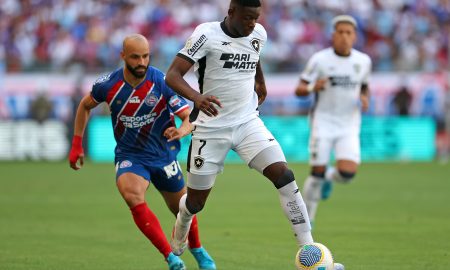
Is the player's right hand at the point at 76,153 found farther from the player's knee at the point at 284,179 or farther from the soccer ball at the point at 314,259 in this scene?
the soccer ball at the point at 314,259

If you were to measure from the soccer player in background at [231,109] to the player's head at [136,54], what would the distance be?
2.59 feet

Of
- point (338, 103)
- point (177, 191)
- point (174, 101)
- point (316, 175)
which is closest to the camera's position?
point (174, 101)

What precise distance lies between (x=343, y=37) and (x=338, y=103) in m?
1.04

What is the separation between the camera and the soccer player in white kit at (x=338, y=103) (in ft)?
47.6

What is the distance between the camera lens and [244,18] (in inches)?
344

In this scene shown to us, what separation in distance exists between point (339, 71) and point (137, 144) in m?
5.57

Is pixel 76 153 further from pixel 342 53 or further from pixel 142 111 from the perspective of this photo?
pixel 342 53

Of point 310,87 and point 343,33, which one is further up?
point 343,33

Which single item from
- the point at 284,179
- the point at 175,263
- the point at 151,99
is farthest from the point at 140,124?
the point at 284,179

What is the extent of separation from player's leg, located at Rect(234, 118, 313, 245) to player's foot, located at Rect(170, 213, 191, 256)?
1.03 m

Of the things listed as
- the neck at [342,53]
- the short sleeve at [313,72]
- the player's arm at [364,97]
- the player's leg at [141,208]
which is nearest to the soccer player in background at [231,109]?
the player's leg at [141,208]

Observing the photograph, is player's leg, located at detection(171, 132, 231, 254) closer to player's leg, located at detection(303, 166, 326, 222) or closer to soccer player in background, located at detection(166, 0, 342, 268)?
soccer player in background, located at detection(166, 0, 342, 268)

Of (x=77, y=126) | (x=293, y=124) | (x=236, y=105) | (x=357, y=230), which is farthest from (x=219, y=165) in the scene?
(x=293, y=124)

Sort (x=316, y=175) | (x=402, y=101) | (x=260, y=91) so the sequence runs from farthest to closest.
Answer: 1. (x=402, y=101)
2. (x=316, y=175)
3. (x=260, y=91)
